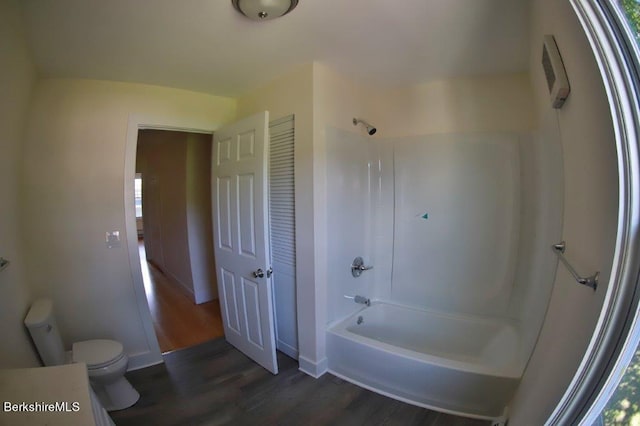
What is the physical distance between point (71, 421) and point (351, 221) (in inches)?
71.6

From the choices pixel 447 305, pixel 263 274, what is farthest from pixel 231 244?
pixel 447 305

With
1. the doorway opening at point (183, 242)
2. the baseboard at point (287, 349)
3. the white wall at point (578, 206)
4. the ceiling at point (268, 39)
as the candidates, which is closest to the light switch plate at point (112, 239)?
the doorway opening at point (183, 242)

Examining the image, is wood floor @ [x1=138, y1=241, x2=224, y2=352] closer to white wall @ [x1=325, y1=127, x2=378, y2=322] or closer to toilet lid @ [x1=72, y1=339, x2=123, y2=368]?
toilet lid @ [x1=72, y1=339, x2=123, y2=368]

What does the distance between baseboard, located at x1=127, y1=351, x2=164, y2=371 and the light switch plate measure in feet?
3.11

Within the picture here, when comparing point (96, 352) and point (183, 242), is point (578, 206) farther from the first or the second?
point (183, 242)

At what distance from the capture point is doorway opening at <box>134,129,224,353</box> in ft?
8.85

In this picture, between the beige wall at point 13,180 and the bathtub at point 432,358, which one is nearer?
the beige wall at point 13,180

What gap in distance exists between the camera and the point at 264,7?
44.3 inches

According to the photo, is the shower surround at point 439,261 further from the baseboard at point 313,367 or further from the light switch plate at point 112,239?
the light switch plate at point 112,239

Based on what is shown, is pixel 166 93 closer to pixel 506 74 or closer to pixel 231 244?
pixel 231 244

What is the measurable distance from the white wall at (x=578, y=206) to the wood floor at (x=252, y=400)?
0.88 metres

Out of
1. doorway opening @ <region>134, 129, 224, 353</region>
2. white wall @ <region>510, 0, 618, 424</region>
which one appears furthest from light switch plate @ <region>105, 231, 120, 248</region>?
white wall @ <region>510, 0, 618, 424</region>

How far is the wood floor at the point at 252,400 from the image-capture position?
1.52m

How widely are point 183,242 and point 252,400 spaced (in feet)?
8.06
